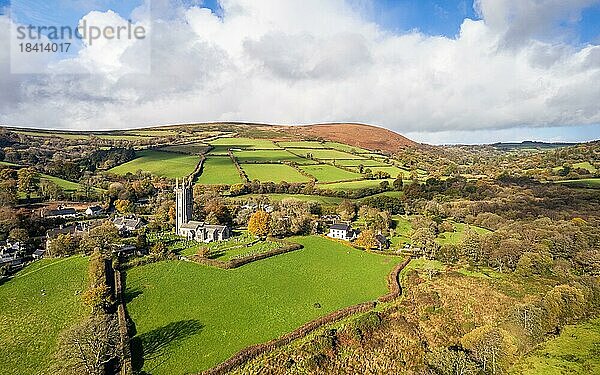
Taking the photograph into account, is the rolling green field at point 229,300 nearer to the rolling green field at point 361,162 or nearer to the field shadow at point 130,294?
the field shadow at point 130,294

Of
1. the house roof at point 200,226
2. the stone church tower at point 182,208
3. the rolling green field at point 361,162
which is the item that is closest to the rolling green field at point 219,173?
the stone church tower at point 182,208

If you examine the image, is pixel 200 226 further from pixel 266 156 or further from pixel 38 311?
pixel 266 156

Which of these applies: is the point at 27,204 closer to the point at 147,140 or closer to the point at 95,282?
the point at 95,282

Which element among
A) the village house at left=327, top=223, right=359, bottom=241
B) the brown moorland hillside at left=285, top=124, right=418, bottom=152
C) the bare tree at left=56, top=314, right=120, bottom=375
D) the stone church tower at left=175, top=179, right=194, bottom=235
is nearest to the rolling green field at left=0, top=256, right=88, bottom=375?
the bare tree at left=56, top=314, right=120, bottom=375

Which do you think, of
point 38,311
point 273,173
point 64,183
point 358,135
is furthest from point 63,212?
point 358,135

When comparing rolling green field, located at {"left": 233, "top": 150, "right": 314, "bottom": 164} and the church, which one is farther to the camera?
rolling green field, located at {"left": 233, "top": 150, "right": 314, "bottom": 164}

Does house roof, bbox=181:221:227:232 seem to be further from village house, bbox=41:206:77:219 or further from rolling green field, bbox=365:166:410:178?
rolling green field, bbox=365:166:410:178

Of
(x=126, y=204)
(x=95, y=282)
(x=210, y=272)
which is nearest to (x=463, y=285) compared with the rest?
(x=210, y=272)
